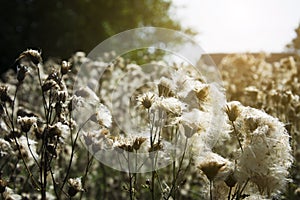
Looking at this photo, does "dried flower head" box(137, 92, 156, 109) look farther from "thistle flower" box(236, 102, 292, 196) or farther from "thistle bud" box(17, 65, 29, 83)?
"thistle bud" box(17, 65, 29, 83)

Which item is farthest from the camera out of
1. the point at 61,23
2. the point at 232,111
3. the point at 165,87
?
the point at 61,23

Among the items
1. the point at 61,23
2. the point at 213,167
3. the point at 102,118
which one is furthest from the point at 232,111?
the point at 61,23

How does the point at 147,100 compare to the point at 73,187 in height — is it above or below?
above

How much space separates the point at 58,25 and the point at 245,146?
20162mm

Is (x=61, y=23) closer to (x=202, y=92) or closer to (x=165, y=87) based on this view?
(x=165, y=87)

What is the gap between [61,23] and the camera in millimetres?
21750

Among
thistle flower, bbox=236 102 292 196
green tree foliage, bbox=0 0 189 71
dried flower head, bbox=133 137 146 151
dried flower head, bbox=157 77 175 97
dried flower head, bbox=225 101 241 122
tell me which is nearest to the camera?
thistle flower, bbox=236 102 292 196

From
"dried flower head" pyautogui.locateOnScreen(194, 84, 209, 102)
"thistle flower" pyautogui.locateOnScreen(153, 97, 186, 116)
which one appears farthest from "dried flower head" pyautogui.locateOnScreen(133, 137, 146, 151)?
"dried flower head" pyautogui.locateOnScreen(194, 84, 209, 102)

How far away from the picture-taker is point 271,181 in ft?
→ 7.11

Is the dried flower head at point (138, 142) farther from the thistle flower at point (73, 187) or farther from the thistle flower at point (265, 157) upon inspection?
the thistle flower at point (265, 157)

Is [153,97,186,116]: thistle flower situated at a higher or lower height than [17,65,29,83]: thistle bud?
lower

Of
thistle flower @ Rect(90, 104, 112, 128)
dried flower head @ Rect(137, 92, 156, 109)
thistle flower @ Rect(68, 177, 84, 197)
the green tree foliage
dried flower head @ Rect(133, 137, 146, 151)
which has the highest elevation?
the green tree foliage

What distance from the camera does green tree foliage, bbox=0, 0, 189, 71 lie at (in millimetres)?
21081

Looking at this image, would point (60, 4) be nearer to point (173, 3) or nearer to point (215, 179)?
point (173, 3)
